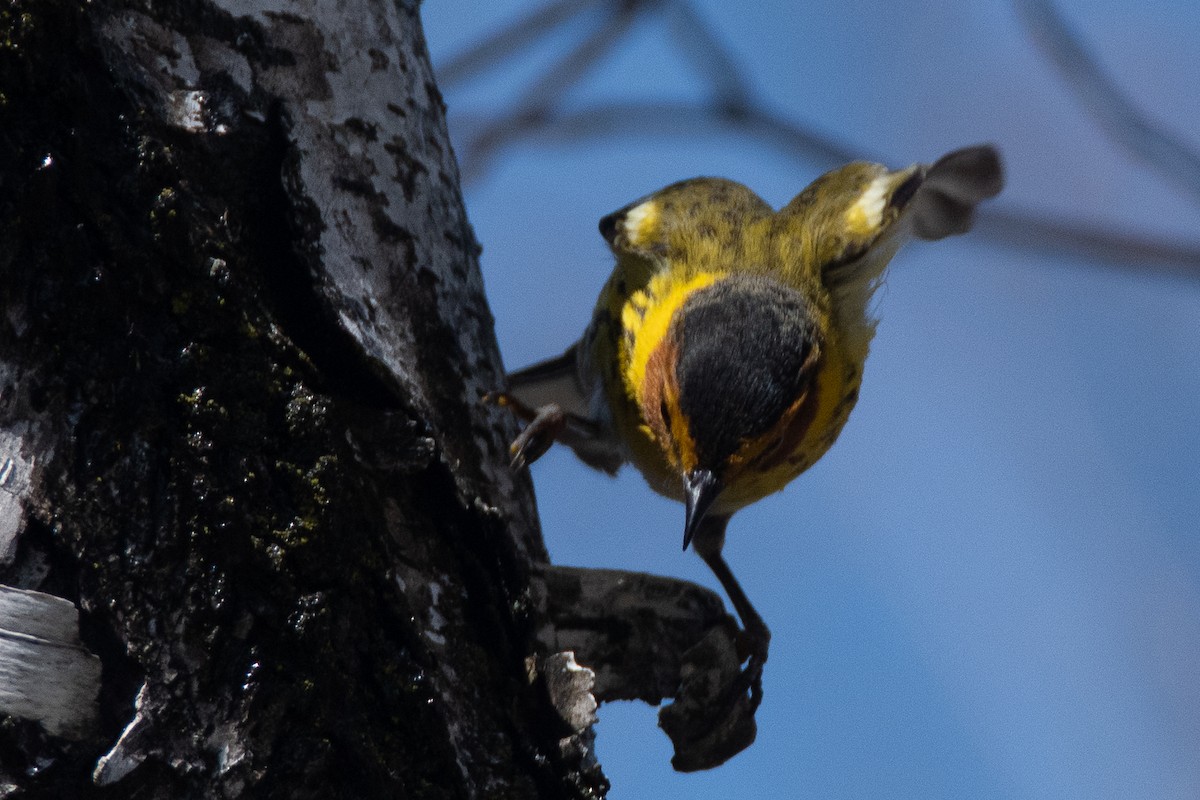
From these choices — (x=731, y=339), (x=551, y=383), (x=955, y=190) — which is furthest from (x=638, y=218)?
(x=955, y=190)

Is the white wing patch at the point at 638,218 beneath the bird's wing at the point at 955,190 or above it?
beneath

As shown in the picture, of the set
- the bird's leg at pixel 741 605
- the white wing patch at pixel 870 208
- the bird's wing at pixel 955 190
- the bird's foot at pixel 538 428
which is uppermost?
the bird's wing at pixel 955 190

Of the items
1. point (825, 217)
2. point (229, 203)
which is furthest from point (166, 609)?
point (825, 217)

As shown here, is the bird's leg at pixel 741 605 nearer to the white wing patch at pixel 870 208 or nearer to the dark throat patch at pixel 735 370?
the dark throat patch at pixel 735 370

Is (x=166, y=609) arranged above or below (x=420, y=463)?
below

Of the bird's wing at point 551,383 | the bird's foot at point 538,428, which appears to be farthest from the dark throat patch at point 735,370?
the bird's wing at point 551,383

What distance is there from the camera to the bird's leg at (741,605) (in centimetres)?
297

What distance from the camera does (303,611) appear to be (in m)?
1.64

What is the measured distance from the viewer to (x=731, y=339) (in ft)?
9.91

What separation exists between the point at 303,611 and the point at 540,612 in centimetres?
52

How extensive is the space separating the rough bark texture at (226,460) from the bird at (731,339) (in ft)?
1.98

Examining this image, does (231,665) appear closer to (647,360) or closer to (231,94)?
(231,94)

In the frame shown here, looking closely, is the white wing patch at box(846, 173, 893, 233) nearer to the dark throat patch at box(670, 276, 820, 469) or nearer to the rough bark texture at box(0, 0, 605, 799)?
the dark throat patch at box(670, 276, 820, 469)

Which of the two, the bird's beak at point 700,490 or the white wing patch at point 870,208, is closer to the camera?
the bird's beak at point 700,490
